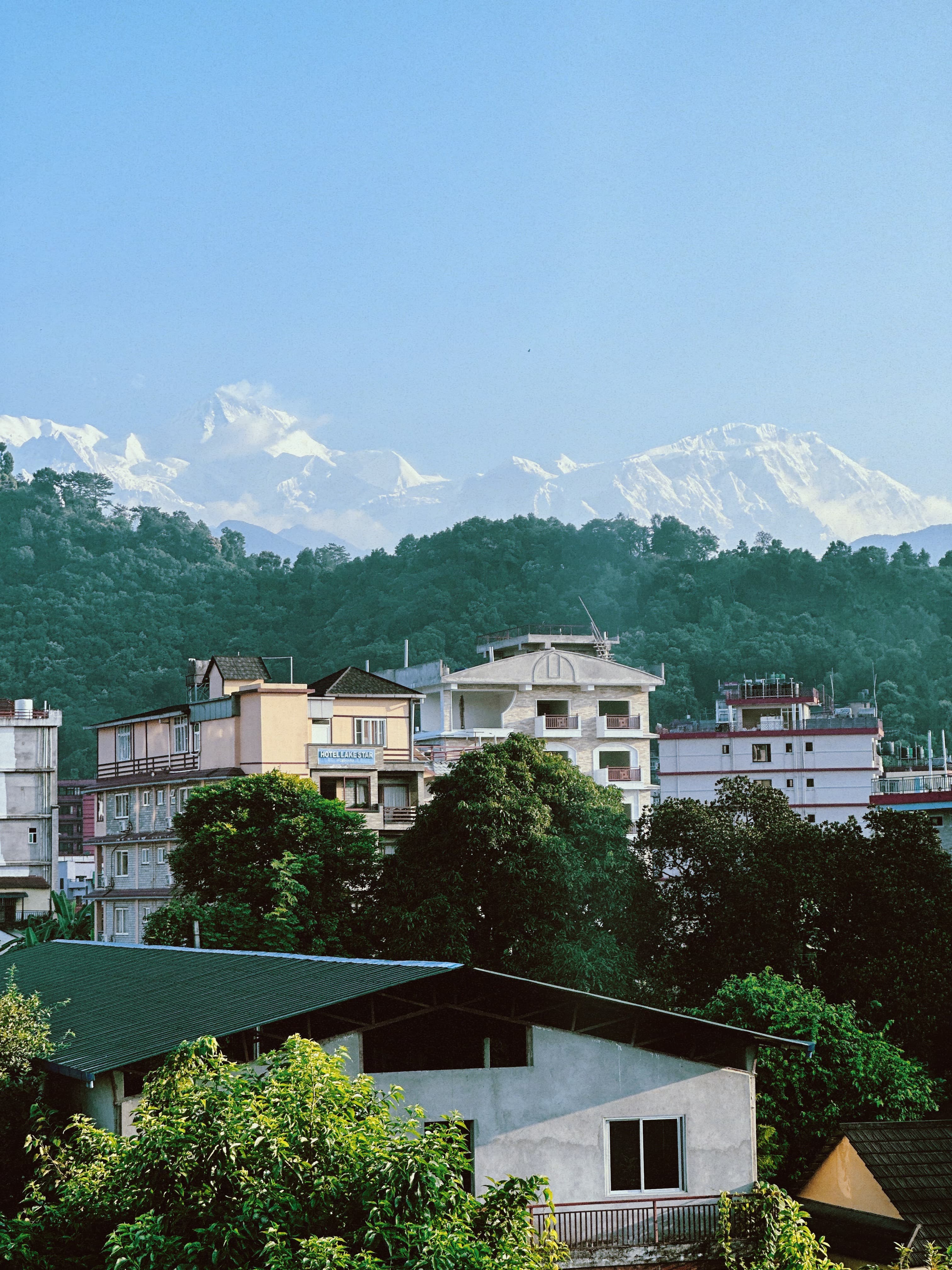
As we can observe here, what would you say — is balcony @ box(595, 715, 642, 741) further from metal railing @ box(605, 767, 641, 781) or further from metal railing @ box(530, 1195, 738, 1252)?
metal railing @ box(530, 1195, 738, 1252)

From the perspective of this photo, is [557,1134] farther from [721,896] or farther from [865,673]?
[865,673]

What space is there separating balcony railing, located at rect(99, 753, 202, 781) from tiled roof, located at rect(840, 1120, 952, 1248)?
1573 inches

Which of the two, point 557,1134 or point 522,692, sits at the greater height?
point 522,692

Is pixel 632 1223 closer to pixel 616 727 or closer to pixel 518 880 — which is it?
pixel 518 880

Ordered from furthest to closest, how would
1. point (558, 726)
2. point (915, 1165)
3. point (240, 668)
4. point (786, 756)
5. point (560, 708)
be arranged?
1. point (786, 756)
2. point (560, 708)
3. point (558, 726)
4. point (240, 668)
5. point (915, 1165)

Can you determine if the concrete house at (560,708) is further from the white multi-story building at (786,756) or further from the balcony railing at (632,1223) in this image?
the balcony railing at (632,1223)

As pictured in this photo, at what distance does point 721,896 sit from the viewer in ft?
138

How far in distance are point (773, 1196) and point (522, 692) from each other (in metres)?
58.3

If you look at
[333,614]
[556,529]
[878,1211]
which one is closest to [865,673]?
[556,529]

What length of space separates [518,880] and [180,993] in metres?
21.4

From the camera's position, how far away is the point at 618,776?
240ft

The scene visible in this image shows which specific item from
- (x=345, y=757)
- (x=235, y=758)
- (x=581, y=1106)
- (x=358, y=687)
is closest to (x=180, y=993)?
(x=581, y=1106)

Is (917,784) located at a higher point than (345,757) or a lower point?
lower

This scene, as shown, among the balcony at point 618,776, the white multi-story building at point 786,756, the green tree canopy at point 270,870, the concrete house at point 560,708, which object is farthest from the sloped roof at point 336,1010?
the white multi-story building at point 786,756
